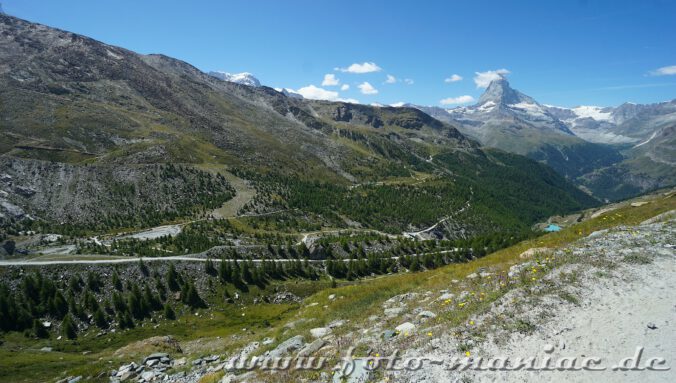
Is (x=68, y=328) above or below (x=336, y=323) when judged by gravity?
below

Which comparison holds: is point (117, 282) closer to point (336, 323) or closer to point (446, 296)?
point (336, 323)

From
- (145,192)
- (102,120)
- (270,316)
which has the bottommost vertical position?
(270,316)

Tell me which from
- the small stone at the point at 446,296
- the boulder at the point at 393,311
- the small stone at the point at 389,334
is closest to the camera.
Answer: the small stone at the point at 389,334

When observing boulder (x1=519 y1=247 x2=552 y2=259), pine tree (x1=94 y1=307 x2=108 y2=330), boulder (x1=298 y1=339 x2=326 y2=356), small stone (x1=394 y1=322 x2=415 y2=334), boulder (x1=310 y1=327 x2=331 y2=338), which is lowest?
pine tree (x1=94 y1=307 x2=108 y2=330)

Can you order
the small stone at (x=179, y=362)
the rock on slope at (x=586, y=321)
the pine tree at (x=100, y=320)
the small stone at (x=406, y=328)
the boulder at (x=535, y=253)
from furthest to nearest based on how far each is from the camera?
1. the pine tree at (x=100, y=320)
2. the small stone at (x=179, y=362)
3. the boulder at (x=535, y=253)
4. the small stone at (x=406, y=328)
5. the rock on slope at (x=586, y=321)

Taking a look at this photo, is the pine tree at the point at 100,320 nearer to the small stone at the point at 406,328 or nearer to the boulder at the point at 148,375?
the boulder at the point at 148,375

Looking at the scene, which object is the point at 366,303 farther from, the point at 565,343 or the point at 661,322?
the point at 661,322

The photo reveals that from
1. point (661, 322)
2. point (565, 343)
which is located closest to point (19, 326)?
point (565, 343)

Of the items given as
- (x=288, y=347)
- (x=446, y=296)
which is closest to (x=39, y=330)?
(x=288, y=347)

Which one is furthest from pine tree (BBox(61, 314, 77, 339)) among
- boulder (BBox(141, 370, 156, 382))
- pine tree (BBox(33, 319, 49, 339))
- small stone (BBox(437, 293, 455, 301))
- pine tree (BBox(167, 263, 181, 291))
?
small stone (BBox(437, 293, 455, 301))

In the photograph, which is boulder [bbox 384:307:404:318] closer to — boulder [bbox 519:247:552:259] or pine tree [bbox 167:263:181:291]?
boulder [bbox 519:247:552:259]

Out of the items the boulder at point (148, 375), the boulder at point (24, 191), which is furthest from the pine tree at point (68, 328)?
the boulder at point (24, 191)
